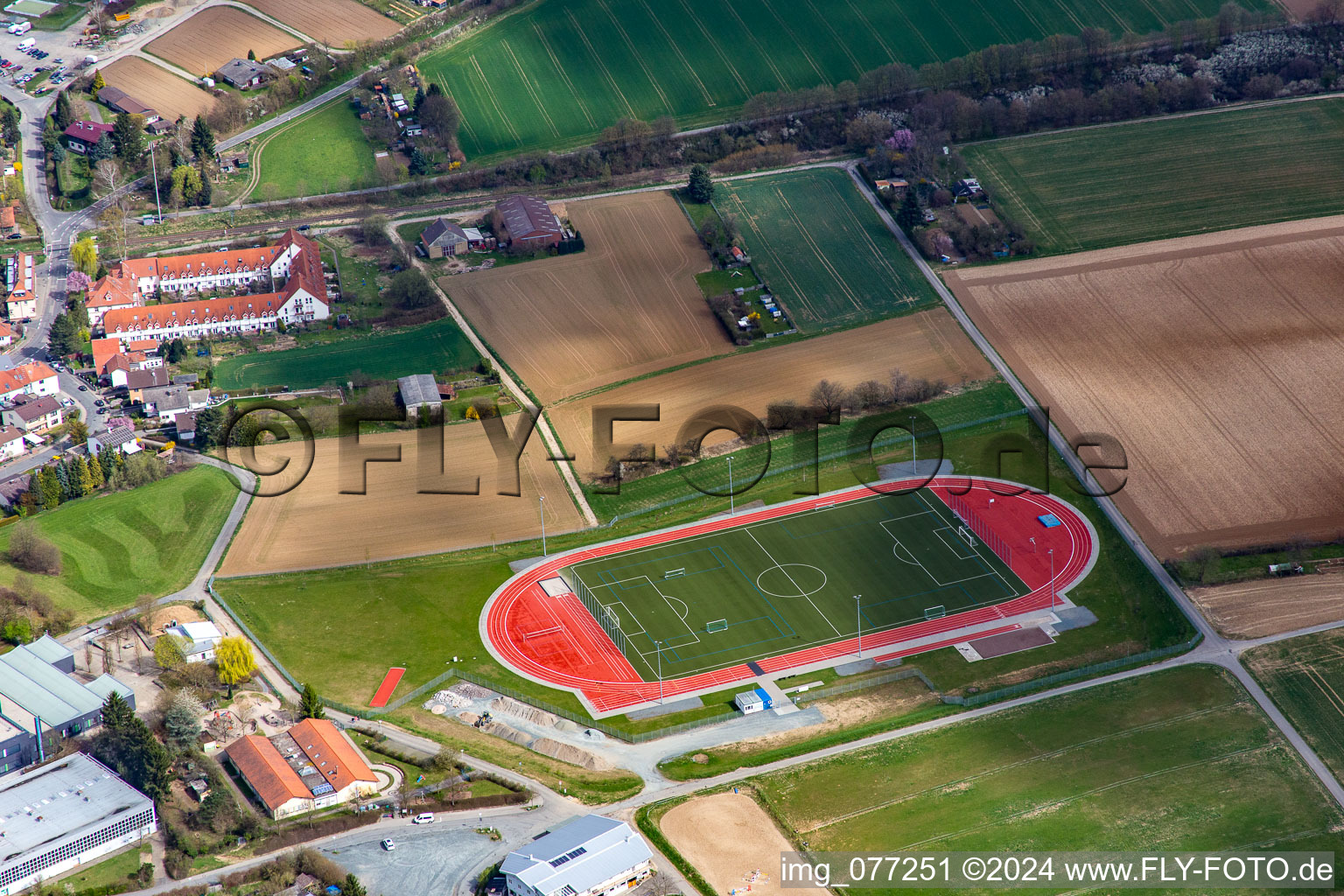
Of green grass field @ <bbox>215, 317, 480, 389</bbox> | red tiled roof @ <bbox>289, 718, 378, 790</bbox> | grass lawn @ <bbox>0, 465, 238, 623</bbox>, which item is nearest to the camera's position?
red tiled roof @ <bbox>289, 718, 378, 790</bbox>

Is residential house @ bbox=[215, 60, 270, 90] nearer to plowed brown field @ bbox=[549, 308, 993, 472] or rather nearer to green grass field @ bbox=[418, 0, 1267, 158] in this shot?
green grass field @ bbox=[418, 0, 1267, 158]

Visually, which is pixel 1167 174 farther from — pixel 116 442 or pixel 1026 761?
pixel 116 442

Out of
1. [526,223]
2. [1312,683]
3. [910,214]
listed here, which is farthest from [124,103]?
[1312,683]

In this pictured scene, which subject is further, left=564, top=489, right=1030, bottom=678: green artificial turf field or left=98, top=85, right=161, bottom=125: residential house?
left=98, top=85, right=161, bottom=125: residential house

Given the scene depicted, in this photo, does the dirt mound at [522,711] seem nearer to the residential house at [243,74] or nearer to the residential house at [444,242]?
the residential house at [444,242]

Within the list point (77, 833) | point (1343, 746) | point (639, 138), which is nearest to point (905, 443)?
point (1343, 746)

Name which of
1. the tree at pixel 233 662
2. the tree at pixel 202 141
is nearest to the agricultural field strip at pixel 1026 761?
the tree at pixel 233 662

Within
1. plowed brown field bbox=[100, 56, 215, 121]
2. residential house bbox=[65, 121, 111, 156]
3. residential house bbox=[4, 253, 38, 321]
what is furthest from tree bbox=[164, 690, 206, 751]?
plowed brown field bbox=[100, 56, 215, 121]
